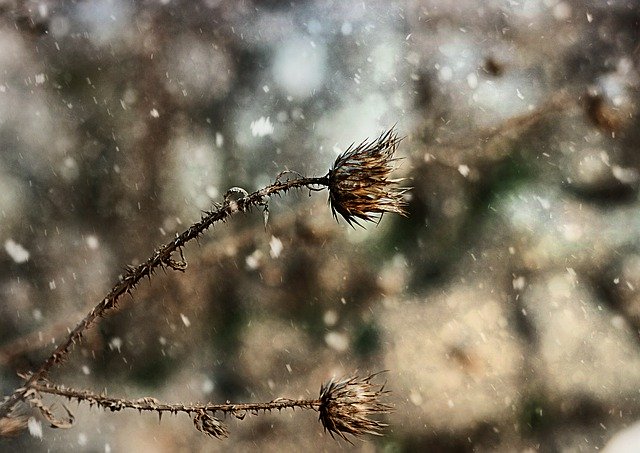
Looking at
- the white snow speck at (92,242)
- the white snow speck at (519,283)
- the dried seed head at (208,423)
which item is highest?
the white snow speck at (92,242)

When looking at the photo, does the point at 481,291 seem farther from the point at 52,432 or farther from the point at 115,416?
the point at 52,432

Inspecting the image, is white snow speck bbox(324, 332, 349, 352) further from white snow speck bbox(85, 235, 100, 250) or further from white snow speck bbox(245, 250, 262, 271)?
white snow speck bbox(85, 235, 100, 250)

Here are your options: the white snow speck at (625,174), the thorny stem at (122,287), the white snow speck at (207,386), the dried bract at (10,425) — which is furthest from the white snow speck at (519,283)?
the dried bract at (10,425)

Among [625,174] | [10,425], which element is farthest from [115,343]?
[625,174]

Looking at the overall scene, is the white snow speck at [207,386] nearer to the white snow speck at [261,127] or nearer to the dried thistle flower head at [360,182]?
the white snow speck at [261,127]

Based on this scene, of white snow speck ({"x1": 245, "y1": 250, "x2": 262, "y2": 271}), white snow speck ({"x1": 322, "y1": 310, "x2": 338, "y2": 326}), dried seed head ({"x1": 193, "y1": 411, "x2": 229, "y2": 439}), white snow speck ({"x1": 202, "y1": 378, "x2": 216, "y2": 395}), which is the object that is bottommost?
dried seed head ({"x1": 193, "y1": 411, "x2": 229, "y2": 439})

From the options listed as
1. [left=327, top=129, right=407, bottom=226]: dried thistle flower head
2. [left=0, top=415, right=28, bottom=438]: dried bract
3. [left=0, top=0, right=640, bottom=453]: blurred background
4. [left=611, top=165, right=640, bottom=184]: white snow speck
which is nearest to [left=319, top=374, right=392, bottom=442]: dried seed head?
[left=327, top=129, right=407, bottom=226]: dried thistle flower head

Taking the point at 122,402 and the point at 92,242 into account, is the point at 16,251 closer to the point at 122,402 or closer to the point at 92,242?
the point at 92,242
